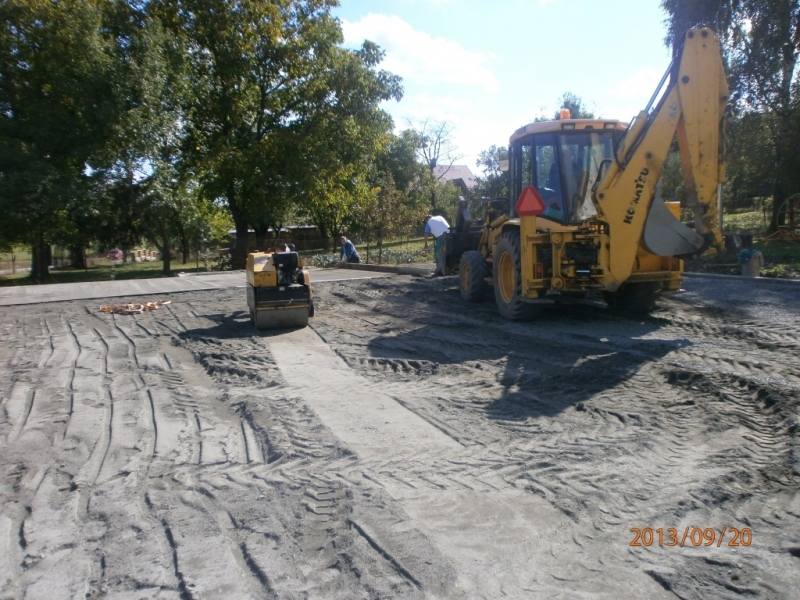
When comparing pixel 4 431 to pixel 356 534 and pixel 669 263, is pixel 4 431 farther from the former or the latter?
pixel 669 263

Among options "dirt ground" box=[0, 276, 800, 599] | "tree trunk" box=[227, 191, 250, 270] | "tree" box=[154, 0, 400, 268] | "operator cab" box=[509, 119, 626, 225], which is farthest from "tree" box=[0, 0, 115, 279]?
"operator cab" box=[509, 119, 626, 225]

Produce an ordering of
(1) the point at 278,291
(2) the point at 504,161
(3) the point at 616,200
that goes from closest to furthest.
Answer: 1. (3) the point at 616,200
2. (1) the point at 278,291
3. (2) the point at 504,161

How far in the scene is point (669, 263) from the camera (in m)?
9.60

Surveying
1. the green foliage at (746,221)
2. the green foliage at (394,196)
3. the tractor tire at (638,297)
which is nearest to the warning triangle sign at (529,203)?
the tractor tire at (638,297)

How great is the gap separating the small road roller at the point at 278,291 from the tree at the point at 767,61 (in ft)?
59.1

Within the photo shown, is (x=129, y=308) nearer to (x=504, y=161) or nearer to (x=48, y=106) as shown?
(x=504, y=161)

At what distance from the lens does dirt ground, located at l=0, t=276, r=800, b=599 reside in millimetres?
3479

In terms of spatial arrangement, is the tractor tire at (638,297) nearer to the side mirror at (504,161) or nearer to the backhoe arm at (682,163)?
the backhoe arm at (682,163)

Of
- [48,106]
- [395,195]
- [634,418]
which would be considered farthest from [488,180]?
[634,418]

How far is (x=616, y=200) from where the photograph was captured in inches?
342

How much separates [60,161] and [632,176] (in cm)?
2452

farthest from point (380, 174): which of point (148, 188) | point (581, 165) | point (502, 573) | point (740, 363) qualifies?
point (502, 573)

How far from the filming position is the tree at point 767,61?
22250mm
